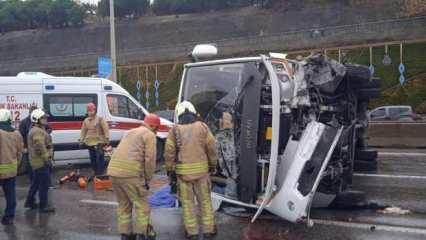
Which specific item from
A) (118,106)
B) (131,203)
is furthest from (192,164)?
(118,106)

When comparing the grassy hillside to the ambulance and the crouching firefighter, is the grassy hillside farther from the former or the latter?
the crouching firefighter

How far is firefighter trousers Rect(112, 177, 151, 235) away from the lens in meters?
6.95

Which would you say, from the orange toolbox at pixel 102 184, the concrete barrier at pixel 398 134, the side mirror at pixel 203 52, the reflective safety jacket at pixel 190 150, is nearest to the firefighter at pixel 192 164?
the reflective safety jacket at pixel 190 150

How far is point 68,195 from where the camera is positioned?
1127 centimetres

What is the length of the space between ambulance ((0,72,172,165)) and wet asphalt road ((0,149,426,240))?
322 centimetres

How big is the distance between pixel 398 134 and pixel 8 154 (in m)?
11.2

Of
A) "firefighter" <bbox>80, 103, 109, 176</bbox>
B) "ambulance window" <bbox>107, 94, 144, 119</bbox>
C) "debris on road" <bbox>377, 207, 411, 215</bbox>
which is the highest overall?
"ambulance window" <bbox>107, 94, 144, 119</bbox>

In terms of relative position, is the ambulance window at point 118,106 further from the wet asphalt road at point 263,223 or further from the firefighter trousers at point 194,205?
the firefighter trousers at point 194,205

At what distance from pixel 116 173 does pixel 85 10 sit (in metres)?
74.8

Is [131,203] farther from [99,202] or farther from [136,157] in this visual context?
[99,202]

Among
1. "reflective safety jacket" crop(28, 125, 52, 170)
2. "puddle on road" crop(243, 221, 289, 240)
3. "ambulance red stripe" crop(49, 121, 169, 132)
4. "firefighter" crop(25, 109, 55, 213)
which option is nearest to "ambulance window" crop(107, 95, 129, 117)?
"ambulance red stripe" crop(49, 121, 169, 132)

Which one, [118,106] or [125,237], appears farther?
[118,106]

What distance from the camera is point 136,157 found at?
699cm

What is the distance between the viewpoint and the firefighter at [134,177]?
274 inches
